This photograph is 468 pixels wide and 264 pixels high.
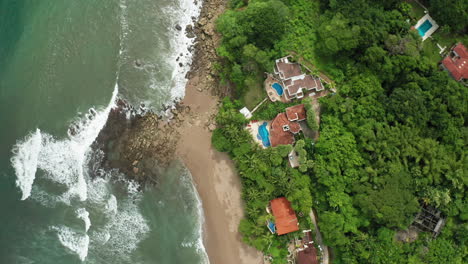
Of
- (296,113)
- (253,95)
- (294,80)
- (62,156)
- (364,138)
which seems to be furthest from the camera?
(62,156)

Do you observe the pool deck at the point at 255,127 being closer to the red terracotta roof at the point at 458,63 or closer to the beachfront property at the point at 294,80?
the beachfront property at the point at 294,80

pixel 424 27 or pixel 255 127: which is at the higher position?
pixel 424 27

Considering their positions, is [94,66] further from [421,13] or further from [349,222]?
[421,13]

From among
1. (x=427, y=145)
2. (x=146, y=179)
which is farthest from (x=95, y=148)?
(x=427, y=145)

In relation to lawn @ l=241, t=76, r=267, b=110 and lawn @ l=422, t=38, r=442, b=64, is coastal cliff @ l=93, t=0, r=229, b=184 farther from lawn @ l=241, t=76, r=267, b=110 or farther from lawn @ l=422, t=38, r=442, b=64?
lawn @ l=422, t=38, r=442, b=64

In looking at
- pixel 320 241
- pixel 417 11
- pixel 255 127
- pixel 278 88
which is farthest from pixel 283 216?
pixel 417 11

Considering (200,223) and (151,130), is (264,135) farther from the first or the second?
(151,130)

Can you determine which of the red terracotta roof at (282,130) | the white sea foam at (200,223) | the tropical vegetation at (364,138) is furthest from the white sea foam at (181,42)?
the red terracotta roof at (282,130)
